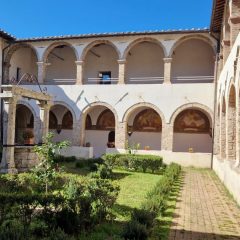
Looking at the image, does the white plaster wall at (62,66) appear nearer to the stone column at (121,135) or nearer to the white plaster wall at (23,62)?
the white plaster wall at (23,62)

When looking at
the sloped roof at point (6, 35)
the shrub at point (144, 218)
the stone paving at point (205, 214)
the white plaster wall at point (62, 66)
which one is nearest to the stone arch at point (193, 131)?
the white plaster wall at point (62, 66)

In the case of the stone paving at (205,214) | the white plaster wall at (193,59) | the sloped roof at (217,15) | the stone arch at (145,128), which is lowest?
the stone paving at (205,214)

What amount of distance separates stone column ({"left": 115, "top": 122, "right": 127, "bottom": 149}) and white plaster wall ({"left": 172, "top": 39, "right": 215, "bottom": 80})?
17.4 feet

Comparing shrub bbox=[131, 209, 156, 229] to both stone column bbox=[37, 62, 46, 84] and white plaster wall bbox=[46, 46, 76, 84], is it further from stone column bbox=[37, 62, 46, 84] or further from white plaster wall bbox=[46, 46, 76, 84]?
white plaster wall bbox=[46, 46, 76, 84]

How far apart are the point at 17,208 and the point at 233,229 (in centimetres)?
465

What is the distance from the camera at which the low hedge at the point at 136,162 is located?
1695 cm

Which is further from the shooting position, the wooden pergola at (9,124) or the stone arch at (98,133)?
the stone arch at (98,133)

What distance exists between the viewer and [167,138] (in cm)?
2019

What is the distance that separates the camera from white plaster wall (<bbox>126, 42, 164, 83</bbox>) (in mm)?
23500

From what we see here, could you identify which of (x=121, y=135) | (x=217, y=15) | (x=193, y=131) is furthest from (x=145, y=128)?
(x=217, y=15)

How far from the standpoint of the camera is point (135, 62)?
2398cm

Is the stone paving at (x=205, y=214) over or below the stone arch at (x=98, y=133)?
below

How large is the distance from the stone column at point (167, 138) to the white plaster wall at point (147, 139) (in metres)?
3.08

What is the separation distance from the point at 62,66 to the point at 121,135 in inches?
320
